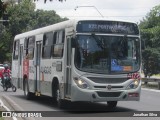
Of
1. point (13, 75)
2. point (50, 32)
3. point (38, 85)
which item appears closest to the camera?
point (50, 32)

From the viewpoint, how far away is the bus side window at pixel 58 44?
688 inches

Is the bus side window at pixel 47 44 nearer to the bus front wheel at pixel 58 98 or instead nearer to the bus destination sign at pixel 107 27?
the bus front wheel at pixel 58 98

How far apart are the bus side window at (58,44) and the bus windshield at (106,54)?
1455mm

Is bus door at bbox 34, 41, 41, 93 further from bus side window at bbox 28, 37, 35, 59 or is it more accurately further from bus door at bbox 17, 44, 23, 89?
bus door at bbox 17, 44, 23, 89

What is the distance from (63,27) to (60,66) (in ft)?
4.62

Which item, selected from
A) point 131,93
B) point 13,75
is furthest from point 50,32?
point 13,75

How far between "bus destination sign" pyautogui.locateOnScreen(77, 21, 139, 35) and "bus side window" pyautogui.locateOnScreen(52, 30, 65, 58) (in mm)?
1295

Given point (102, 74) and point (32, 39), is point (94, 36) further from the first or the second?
point (32, 39)

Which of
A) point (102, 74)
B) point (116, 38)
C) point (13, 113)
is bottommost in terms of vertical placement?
point (13, 113)

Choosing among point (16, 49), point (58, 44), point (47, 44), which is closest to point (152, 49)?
point (16, 49)

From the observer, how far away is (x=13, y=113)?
605 inches

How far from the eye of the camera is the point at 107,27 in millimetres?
16562

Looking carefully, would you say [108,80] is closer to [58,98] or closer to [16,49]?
[58,98]

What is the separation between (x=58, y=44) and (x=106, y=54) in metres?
2.40
